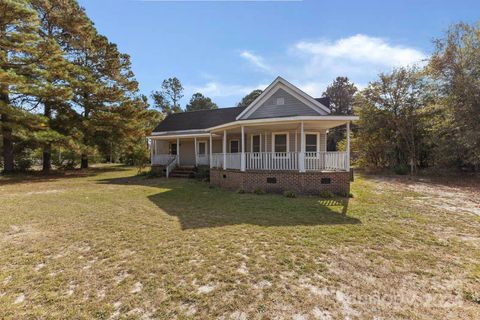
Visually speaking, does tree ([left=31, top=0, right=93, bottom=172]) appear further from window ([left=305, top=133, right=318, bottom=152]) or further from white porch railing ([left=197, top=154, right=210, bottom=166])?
window ([left=305, top=133, right=318, bottom=152])

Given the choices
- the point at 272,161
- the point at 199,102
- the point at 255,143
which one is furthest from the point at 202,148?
the point at 199,102

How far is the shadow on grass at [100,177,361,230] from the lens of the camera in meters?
5.56

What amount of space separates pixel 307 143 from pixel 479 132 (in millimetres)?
9789

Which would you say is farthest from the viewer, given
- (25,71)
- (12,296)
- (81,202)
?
(25,71)

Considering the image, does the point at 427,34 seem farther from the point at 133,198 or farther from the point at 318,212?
the point at 133,198

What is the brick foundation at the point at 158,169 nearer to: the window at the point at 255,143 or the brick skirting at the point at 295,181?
the window at the point at 255,143

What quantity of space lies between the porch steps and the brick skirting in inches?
240

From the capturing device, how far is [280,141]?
489 inches

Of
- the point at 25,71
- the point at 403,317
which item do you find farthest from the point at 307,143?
the point at 25,71

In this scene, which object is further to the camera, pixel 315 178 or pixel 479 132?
pixel 479 132

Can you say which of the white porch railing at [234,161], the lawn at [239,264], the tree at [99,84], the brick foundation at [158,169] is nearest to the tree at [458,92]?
the lawn at [239,264]

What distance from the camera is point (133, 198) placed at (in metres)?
8.53

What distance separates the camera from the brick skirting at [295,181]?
8984 millimetres

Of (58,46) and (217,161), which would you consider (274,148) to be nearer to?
(217,161)
